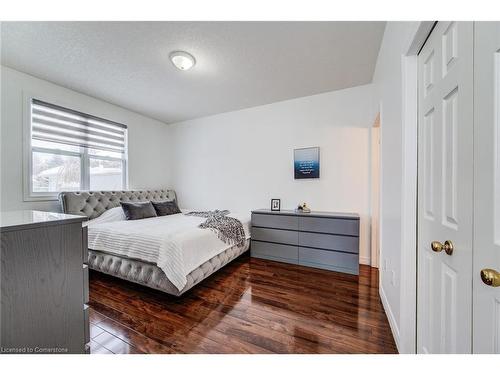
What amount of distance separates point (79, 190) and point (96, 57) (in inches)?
76.8

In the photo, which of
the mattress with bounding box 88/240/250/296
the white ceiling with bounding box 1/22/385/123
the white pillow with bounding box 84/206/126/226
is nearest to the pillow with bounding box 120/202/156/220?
the white pillow with bounding box 84/206/126/226

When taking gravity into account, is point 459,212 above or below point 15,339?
above

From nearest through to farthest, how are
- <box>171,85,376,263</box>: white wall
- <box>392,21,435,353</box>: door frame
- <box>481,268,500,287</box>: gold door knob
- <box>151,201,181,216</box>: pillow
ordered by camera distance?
<box>481,268,500,287</box>: gold door knob < <box>392,21,435,353</box>: door frame < <box>171,85,376,263</box>: white wall < <box>151,201,181,216</box>: pillow

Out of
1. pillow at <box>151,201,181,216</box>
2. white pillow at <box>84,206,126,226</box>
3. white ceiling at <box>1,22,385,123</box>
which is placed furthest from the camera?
pillow at <box>151,201,181,216</box>

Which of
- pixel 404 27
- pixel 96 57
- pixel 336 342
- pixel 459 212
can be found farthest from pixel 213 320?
pixel 96 57

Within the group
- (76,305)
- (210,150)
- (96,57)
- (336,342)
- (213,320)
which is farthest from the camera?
(210,150)

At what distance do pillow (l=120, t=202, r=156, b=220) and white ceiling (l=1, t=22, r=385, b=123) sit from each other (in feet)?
5.69

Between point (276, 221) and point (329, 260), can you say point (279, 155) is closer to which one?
point (276, 221)

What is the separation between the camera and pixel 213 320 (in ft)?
5.37

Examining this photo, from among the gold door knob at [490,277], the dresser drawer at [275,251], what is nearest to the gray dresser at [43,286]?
the gold door knob at [490,277]

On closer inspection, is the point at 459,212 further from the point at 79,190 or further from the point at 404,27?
the point at 79,190

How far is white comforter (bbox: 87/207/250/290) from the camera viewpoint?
186cm

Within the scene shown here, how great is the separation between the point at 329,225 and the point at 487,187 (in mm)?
2102

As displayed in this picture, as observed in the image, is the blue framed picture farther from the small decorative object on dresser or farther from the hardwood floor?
the hardwood floor
